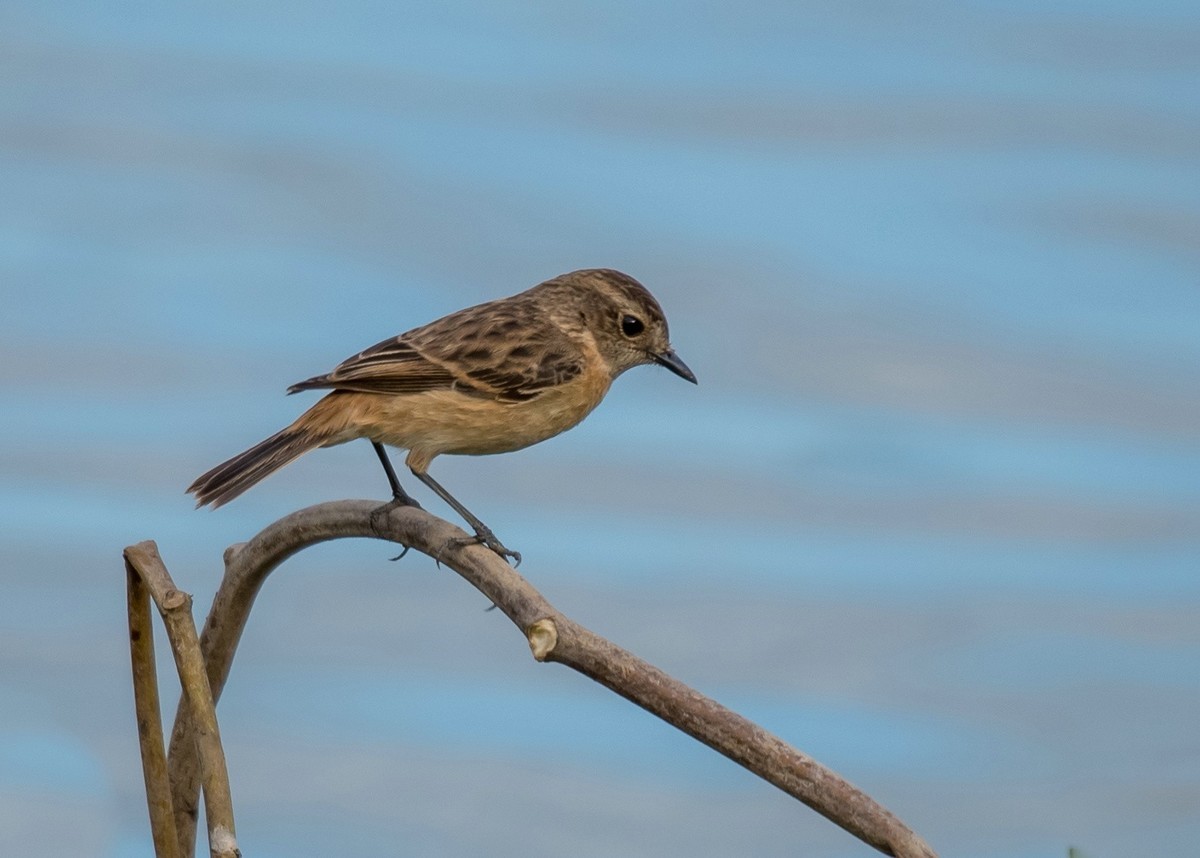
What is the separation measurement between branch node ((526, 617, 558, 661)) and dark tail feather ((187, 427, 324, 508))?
262cm

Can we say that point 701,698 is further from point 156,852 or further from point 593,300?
point 593,300

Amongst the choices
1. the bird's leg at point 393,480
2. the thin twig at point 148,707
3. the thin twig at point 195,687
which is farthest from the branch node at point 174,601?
the bird's leg at point 393,480

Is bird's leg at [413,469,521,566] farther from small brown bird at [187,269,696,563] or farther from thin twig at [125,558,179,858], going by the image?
thin twig at [125,558,179,858]

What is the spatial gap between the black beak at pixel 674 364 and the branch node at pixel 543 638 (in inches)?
146

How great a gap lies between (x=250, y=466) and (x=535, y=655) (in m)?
2.75

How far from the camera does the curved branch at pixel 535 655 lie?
280 cm

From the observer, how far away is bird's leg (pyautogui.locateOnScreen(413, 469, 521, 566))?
5469 mm

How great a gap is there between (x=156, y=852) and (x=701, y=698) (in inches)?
62.4

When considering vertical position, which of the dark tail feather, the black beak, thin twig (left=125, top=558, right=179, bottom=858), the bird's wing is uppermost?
the black beak

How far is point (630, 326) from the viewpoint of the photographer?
6.84 m

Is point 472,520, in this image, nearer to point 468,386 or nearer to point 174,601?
point 468,386

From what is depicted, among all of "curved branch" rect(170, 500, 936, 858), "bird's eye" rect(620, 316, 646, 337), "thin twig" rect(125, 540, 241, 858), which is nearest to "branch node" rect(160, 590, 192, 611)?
"thin twig" rect(125, 540, 241, 858)

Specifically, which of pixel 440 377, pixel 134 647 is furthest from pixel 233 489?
pixel 134 647

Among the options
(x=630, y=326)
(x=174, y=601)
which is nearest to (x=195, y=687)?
(x=174, y=601)
